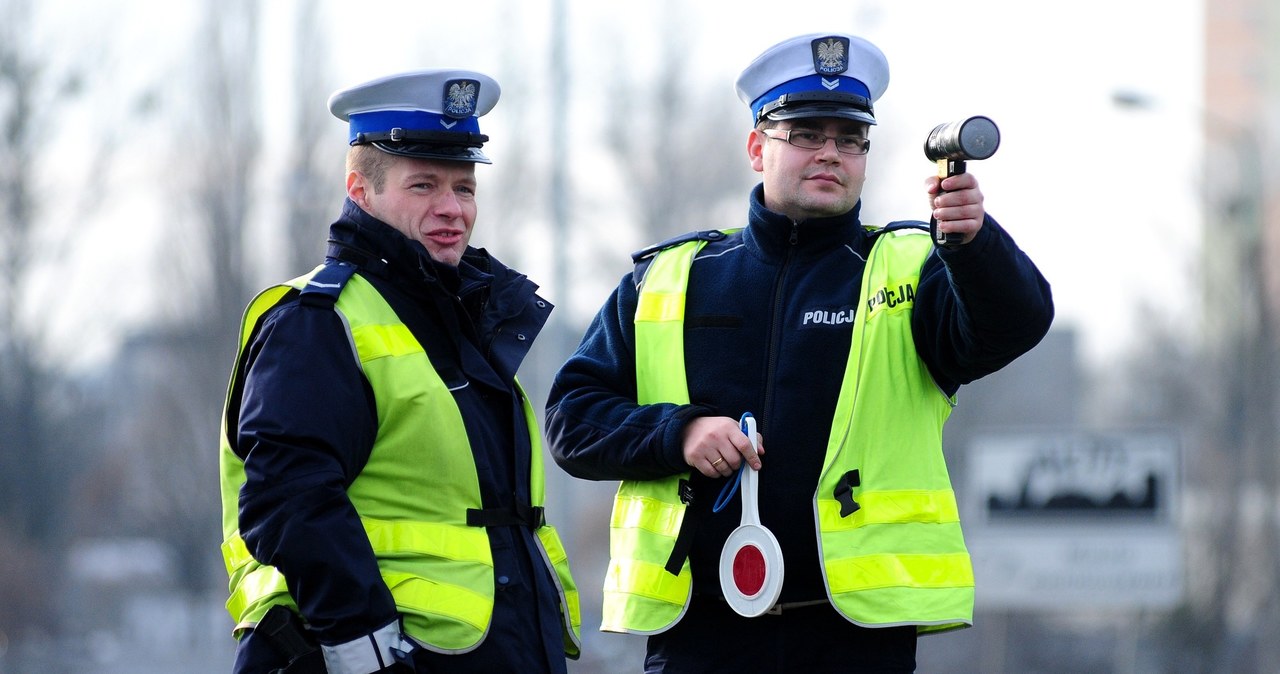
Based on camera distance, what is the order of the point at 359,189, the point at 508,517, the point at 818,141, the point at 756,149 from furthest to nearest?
1. the point at 756,149
2. the point at 818,141
3. the point at 359,189
4. the point at 508,517

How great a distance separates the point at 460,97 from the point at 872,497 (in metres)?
1.39

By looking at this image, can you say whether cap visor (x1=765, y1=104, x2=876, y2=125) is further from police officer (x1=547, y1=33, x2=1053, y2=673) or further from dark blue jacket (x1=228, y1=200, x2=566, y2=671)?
dark blue jacket (x1=228, y1=200, x2=566, y2=671)

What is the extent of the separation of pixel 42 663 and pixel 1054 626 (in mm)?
20267

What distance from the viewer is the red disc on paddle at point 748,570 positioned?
13.5ft

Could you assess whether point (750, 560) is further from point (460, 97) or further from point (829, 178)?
point (460, 97)

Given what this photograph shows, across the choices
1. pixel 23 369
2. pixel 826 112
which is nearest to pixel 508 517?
pixel 826 112

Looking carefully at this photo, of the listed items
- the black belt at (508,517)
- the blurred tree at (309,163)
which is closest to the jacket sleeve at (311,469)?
the black belt at (508,517)

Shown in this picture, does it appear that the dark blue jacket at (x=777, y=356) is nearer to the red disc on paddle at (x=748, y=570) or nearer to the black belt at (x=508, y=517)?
the red disc on paddle at (x=748, y=570)

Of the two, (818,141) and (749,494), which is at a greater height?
(818,141)

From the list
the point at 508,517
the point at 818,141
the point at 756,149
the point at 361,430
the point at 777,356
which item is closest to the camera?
the point at 361,430

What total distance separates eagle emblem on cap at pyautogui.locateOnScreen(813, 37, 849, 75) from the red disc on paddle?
1240mm

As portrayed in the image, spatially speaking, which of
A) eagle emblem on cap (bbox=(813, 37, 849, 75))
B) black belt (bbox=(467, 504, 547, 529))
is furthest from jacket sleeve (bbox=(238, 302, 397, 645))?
eagle emblem on cap (bbox=(813, 37, 849, 75))

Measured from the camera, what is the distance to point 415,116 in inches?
163

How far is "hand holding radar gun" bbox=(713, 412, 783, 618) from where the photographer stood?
13.4 feet
